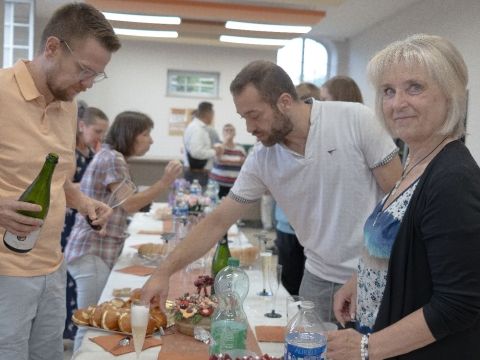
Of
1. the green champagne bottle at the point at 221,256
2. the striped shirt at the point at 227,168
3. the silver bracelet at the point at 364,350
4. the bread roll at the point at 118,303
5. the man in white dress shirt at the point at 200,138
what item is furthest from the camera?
the man in white dress shirt at the point at 200,138

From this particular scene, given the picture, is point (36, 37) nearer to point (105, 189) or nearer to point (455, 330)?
point (105, 189)

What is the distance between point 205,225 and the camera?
2.13 meters

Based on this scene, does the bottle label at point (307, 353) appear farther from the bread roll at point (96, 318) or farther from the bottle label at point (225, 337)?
the bread roll at point (96, 318)

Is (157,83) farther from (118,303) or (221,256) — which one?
(118,303)

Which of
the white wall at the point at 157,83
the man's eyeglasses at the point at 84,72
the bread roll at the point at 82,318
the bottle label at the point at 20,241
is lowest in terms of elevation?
the bread roll at the point at 82,318

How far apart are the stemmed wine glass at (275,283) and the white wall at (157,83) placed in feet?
25.1

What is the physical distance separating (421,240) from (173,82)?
9.05m

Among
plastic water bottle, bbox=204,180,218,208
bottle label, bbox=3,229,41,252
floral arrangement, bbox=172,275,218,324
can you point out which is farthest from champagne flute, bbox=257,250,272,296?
plastic water bottle, bbox=204,180,218,208

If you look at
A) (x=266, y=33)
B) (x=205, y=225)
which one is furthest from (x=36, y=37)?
(x=205, y=225)

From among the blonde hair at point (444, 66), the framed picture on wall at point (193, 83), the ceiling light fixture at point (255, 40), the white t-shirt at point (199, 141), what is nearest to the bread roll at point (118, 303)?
the blonde hair at point (444, 66)

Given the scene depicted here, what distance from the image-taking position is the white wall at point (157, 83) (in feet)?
31.9

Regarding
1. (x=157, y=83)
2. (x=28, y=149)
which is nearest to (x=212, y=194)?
(x=28, y=149)

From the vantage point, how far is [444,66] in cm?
125

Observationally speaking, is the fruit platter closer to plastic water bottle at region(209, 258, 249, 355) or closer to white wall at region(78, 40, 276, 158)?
plastic water bottle at region(209, 258, 249, 355)
